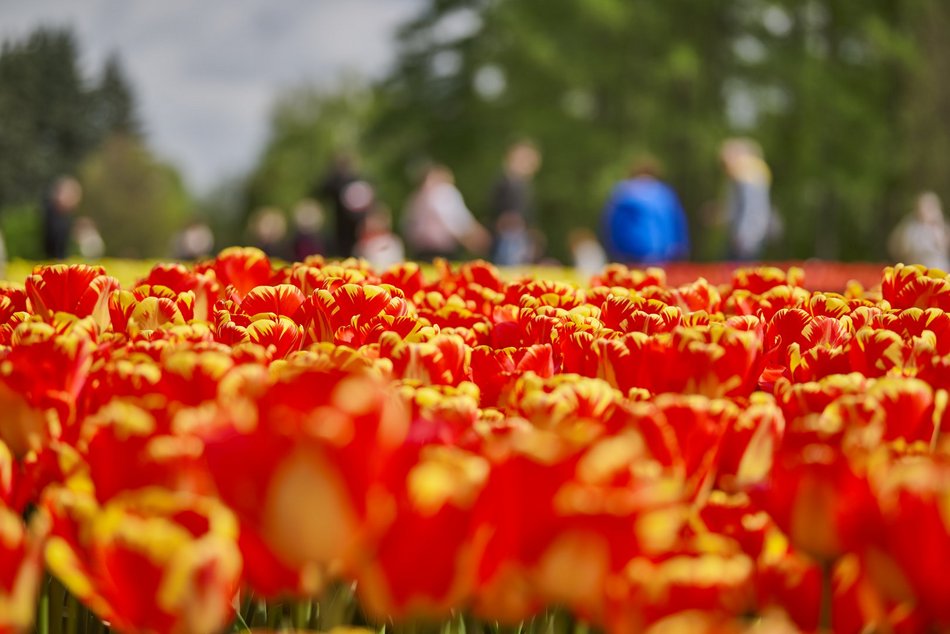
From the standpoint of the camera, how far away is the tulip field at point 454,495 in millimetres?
812

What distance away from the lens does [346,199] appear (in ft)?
53.8

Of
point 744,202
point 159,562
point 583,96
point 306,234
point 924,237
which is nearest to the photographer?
point 159,562

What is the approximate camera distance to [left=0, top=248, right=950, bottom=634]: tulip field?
2.67ft

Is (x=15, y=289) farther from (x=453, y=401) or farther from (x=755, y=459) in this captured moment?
(x=755, y=459)

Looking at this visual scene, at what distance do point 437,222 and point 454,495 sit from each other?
14949mm

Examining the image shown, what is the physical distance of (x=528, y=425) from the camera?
1130 mm

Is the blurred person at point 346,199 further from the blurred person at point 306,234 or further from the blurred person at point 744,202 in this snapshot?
the blurred person at point 744,202

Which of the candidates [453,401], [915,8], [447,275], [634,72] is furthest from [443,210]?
[915,8]

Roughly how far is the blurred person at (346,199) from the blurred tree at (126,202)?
45581 mm

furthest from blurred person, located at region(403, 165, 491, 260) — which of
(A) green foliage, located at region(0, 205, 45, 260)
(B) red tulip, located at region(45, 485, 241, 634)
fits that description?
(A) green foliage, located at region(0, 205, 45, 260)

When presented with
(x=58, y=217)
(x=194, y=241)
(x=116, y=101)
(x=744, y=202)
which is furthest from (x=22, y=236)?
(x=116, y=101)

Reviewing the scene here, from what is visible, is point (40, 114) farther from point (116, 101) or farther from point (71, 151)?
point (116, 101)

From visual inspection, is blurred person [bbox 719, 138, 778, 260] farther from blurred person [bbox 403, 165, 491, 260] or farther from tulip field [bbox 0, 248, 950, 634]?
tulip field [bbox 0, 248, 950, 634]

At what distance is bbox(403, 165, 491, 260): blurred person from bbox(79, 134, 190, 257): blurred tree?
153 ft
